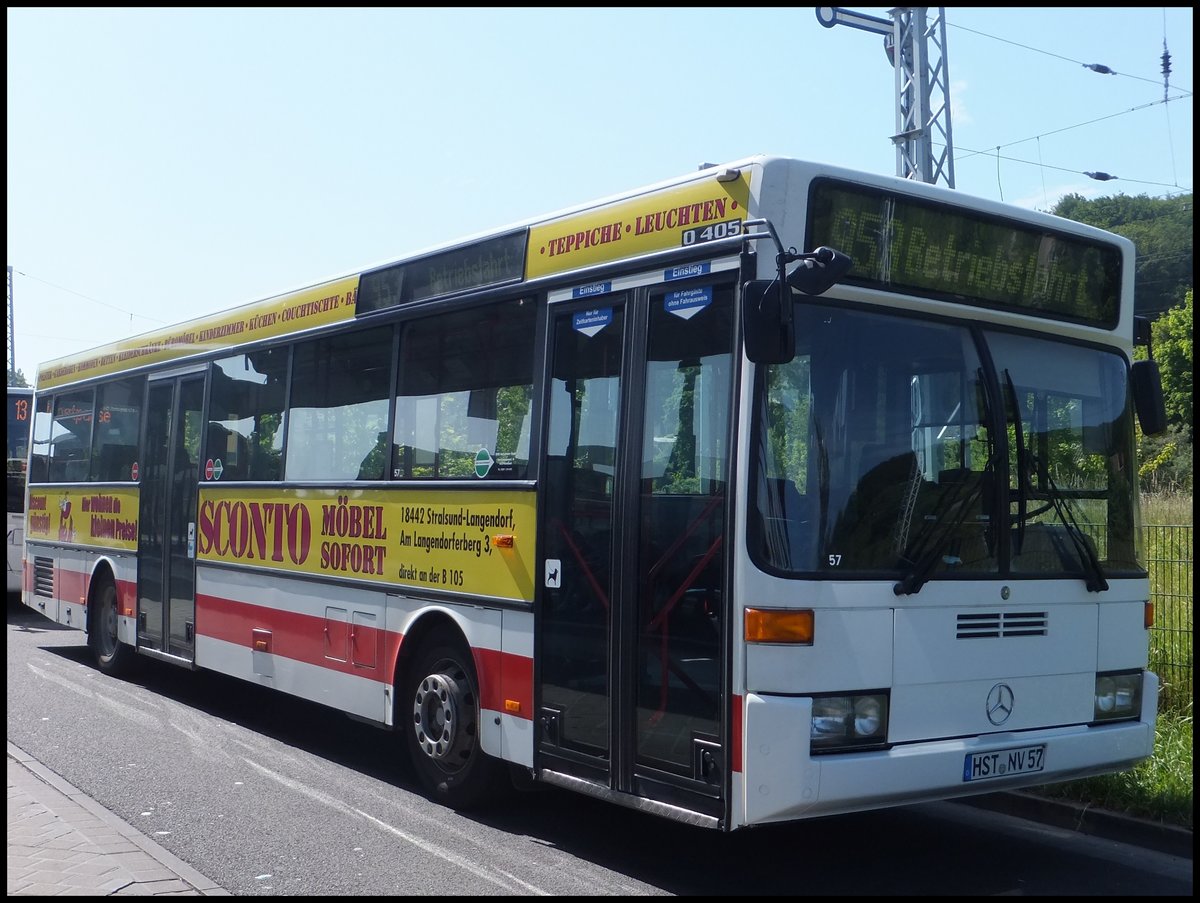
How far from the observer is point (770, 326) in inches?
218

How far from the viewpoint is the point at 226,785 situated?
27.5ft

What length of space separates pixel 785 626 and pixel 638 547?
100cm

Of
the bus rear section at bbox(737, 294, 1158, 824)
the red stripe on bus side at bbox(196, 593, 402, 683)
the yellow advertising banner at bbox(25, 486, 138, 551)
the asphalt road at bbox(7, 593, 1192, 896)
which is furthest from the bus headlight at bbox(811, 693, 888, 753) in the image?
the yellow advertising banner at bbox(25, 486, 138, 551)

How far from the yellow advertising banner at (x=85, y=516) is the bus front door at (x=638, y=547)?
277 inches

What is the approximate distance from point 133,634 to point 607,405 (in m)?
7.60

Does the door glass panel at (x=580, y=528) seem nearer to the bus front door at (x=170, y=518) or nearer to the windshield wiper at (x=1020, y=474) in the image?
the windshield wiper at (x=1020, y=474)

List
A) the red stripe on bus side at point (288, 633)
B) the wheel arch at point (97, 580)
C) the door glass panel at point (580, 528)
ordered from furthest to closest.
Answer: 1. the wheel arch at point (97, 580)
2. the red stripe on bus side at point (288, 633)
3. the door glass panel at point (580, 528)

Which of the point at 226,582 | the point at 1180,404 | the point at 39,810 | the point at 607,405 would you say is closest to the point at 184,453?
the point at 226,582

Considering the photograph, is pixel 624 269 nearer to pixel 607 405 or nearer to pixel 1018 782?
pixel 607 405

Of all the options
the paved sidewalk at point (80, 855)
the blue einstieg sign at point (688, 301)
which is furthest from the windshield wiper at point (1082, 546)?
the paved sidewalk at point (80, 855)

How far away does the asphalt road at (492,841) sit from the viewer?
6.25m

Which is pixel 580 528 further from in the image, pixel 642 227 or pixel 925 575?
pixel 925 575

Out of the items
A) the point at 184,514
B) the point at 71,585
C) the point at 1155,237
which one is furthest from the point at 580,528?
the point at 1155,237

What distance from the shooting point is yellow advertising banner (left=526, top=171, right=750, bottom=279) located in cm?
611
